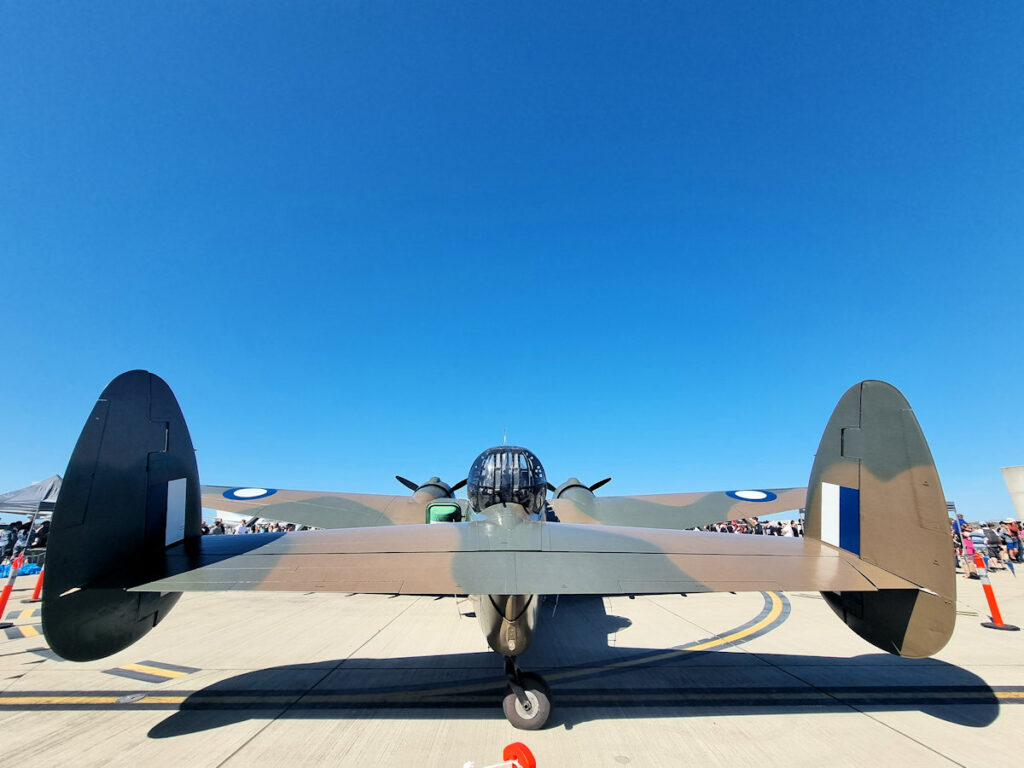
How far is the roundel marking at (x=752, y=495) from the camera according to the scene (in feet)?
50.4

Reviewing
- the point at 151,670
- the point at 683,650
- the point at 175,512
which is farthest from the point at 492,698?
the point at 151,670

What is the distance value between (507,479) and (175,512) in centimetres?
433

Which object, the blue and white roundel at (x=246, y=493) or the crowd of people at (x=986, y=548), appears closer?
the blue and white roundel at (x=246, y=493)

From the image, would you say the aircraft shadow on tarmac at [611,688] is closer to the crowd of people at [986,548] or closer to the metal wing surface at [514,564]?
the metal wing surface at [514,564]

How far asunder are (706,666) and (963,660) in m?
4.18

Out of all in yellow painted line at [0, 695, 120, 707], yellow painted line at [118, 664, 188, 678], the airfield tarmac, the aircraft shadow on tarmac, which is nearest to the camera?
the airfield tarmac

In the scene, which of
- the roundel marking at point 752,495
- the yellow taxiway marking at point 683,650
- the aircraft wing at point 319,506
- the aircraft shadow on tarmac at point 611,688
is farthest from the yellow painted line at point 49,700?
the roundel marking at point 752,495

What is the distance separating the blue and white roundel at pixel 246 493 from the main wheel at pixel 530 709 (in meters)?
13.9

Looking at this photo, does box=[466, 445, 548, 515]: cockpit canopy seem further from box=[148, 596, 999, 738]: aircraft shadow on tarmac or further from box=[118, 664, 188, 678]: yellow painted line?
box=[118, 664, 188, 678]: yellow painted line

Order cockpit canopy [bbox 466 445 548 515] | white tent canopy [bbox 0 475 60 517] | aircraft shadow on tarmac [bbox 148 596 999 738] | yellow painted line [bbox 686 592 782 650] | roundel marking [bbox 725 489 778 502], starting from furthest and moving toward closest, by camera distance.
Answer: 1. white tent canopy [bbox 0 475 60 517]
2. roundel marking [bbox 725 489 778 502]
3. yellow painted line [bbox 686 592 782 650]
4. cockpit canopy [bbox 466 445 548 515]
5. aircraft shadow on tarmac [bbox 148 596 999 738]

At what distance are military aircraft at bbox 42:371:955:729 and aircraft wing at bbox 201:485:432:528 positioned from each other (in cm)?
907

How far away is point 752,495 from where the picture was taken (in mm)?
15859

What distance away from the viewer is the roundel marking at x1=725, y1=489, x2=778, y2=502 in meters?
15.4

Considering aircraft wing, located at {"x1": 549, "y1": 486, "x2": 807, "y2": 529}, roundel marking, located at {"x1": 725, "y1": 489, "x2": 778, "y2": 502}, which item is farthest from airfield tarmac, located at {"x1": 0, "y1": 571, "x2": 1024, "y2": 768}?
roundel marking, located at {"x1": 725, "y1": 489, "x2": 778, "y2": 502}
